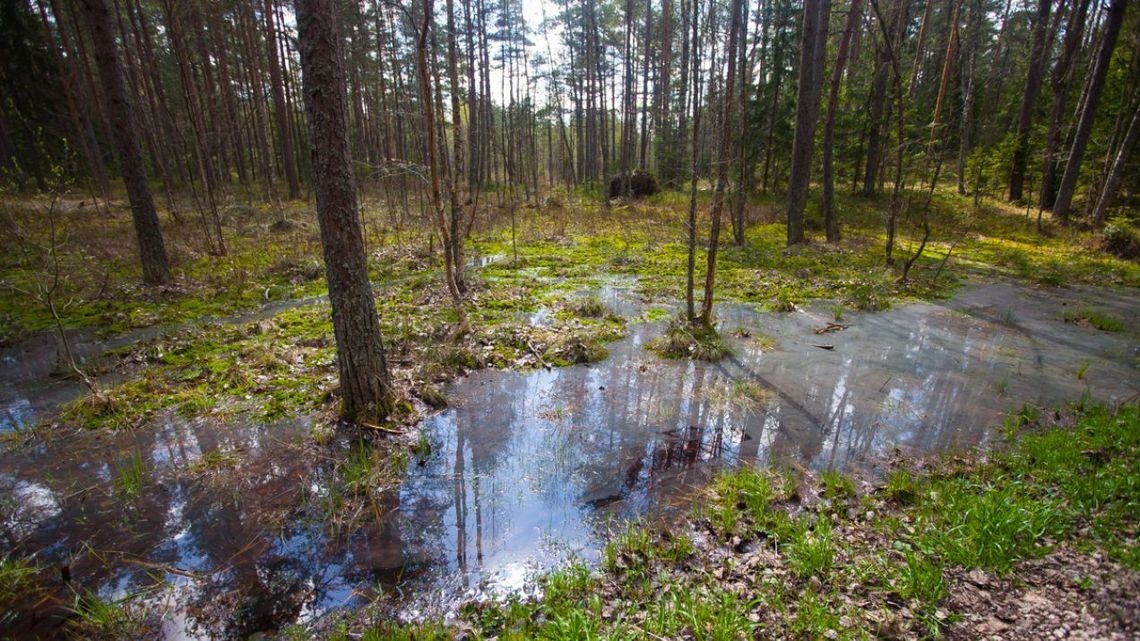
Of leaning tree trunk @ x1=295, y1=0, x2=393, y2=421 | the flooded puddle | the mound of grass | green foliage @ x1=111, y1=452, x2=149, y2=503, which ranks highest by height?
→ leaning tree trunk @ x1=295, y1=0, x2=393, y2=421

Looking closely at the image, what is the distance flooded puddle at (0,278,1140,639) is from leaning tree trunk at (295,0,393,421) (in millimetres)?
812

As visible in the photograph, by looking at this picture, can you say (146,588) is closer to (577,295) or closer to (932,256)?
(577,295)

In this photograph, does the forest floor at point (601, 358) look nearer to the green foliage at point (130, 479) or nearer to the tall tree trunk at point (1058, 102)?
the green foliage at point (130, 479)

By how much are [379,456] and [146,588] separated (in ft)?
6.52

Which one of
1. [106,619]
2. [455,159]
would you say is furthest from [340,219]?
[455,159]

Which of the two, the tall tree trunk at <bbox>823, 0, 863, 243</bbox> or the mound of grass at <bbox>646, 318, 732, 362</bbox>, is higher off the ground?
the tall tree trunk at <bbox>823, 0, 863, 243</bbox>

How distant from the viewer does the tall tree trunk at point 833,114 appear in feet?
42.2

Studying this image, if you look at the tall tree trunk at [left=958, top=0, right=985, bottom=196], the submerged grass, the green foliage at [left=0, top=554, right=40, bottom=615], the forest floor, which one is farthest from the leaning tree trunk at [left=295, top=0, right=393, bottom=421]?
the tall tree trunk at [left=958, top=0, right=985, bottom=196]

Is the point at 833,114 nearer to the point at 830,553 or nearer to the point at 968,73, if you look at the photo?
the point at 830,553

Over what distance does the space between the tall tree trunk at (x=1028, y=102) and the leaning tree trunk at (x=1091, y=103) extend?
4584 millimetres

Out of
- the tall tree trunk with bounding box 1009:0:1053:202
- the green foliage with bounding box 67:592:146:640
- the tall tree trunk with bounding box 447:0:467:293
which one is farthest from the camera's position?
the tall tree trunk with bounding box 1009:0:1053:202

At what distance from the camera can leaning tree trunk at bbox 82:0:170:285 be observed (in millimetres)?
9156

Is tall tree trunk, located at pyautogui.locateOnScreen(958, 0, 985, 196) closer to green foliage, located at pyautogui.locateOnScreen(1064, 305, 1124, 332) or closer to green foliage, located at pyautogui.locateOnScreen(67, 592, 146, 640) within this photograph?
green foliage, located at pyautogui.locateOnScreen(1064, 305, 1124, 332)

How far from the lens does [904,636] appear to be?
2.82 metres
